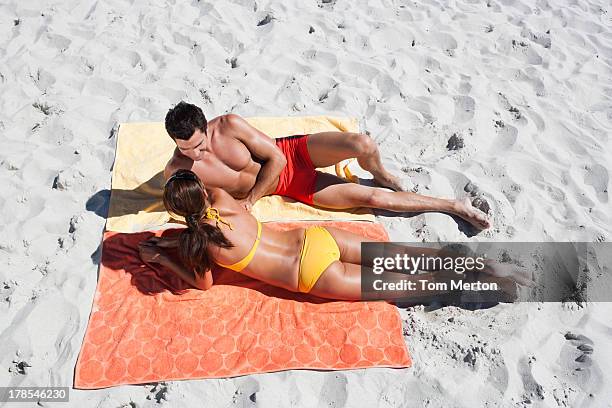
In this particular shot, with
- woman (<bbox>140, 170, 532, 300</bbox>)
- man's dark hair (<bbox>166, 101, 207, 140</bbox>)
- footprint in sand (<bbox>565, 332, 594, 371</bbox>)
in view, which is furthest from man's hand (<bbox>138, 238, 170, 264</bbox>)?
footprint in sand (<bbox>565, 332, 594, 371</bbox>)

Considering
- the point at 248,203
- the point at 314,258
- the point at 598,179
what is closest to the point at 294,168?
the point at 248,203

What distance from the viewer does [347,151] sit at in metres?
3.87

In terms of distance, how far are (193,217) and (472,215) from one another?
6.98 ft

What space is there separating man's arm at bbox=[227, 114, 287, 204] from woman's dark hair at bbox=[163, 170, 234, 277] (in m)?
0.87

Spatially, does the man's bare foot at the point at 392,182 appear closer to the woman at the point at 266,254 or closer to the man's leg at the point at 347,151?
the man's leg at the point at 347,151

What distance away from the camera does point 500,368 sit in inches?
118

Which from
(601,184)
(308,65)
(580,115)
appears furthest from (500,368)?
(308,65)

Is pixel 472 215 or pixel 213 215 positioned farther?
pixel 472 215

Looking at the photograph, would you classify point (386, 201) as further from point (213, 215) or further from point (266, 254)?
point (213, 215)

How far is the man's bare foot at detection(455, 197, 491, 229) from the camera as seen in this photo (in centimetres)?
380

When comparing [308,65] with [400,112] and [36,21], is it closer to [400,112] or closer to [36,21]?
[400,112]

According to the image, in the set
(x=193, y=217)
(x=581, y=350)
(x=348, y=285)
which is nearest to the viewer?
(x=193, y=217)

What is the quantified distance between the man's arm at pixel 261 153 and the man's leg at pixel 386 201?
405 millimetres

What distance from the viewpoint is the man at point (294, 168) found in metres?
3.66
